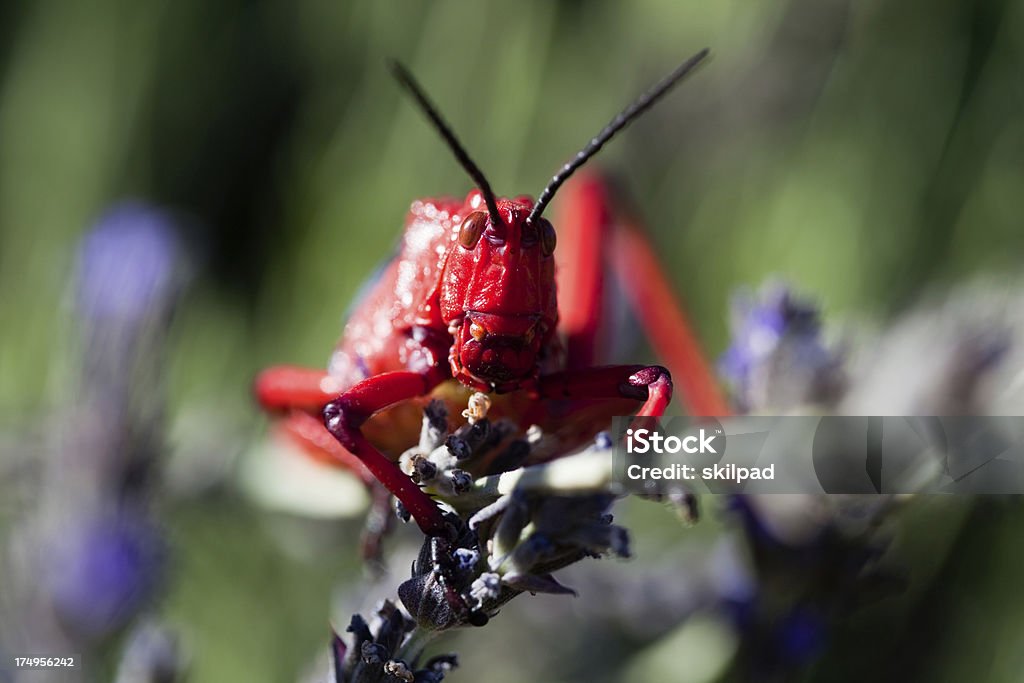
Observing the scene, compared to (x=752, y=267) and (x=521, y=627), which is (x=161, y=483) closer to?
(x=521, y=627)

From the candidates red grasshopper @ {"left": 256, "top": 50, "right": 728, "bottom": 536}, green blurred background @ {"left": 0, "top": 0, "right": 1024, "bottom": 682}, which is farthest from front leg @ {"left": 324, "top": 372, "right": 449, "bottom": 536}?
green blurred background @ {"left": 0, "top": 0, "right": 1024, "bottom": 682}

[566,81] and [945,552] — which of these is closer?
[945,552]

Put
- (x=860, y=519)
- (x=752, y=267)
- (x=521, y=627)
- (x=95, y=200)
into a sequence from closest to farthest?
1. (x=860, y=519)
2. (x=521, y=627)
3. (x=752, y=267)
4. (x=95, y=200)

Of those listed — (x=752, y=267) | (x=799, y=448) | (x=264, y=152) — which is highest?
(x=264, y=152)

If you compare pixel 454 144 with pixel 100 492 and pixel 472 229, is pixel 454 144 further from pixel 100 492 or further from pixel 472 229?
pixel 100 492

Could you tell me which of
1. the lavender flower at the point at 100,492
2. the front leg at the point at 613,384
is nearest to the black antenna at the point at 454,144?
the front leg at the point at 613,384

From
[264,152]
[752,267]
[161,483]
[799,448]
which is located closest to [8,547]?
[161,483]

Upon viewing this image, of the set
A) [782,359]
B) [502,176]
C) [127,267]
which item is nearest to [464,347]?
[782,359]
